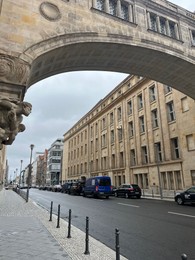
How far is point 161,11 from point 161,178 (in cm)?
1954

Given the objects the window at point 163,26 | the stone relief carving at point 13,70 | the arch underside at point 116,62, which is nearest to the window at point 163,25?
the window at point 163,26

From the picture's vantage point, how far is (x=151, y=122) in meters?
29.7

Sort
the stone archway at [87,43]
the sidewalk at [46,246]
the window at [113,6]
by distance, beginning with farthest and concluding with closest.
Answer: the window at [113,6]
the stone archway at [87,43]
the sidewalk at [46,246]

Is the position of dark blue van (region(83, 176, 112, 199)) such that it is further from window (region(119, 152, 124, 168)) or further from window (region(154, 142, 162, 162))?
window (region(119, 152, 124, 168))

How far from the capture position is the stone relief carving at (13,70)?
6870 mm

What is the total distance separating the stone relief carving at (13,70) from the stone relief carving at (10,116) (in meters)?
0.91

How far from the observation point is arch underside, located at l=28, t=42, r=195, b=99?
10043 mm

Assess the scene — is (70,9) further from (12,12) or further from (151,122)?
(151,122)

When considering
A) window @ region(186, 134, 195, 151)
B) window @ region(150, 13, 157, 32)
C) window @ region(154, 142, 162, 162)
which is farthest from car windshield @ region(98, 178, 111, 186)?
window @ region(150, 13, 157, 32)

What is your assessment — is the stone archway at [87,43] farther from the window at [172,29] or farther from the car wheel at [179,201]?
the car wheel at [179,201]

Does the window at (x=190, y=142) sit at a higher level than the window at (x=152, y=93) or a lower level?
lower

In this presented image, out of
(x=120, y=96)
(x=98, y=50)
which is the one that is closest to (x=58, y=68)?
(x=98, y=50)

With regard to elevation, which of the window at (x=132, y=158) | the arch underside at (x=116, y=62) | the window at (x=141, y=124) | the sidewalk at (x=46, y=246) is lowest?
the sidewalk at (x=46, y=246)

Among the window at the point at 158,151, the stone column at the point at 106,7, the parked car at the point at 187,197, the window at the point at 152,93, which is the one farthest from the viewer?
the window at the point at 152,93
